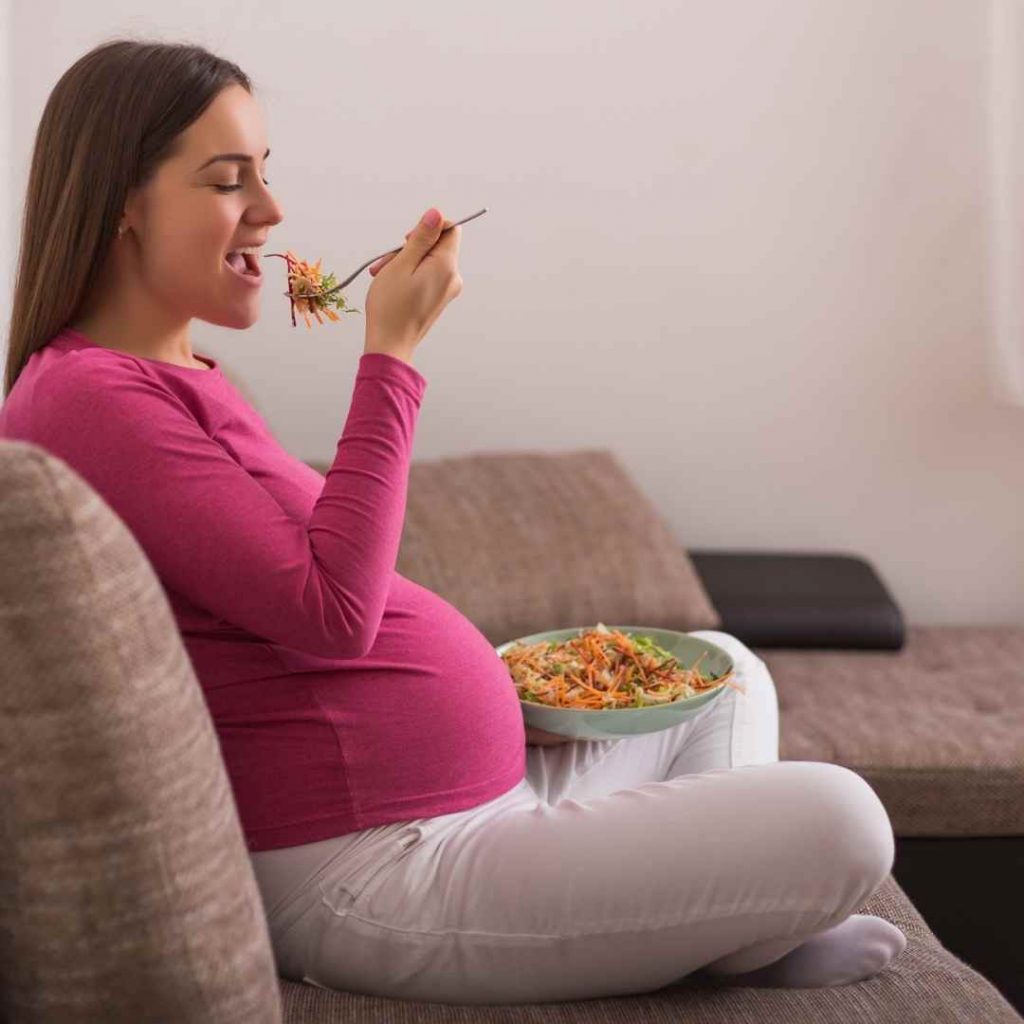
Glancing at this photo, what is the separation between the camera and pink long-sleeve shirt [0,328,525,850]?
1265 mm

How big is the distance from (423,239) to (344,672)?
39cm

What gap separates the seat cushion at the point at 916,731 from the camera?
7.59 feet

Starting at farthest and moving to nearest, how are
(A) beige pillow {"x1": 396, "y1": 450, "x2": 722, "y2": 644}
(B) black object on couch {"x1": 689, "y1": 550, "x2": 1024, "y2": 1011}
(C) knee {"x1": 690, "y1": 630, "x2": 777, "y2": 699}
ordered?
1. (A) beige pillow {"x1": 396, "y1": 450, "x2": 722, "y2": 644}
2. (B) black object on couch {"x1": 689, "y1": 550, "x2": 1024, "y2": 1011}
3. (C) knee {"x1": 690, "y1": 630, "x2": 777, "y2": 699}

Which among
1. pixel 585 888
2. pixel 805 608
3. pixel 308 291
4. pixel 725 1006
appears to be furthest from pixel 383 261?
pixel 805 608

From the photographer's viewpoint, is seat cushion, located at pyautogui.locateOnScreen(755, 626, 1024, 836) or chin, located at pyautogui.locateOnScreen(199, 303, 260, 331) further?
seat cushion, located at pyautogui.locateOnScreen(755, 626, 1024, 836)

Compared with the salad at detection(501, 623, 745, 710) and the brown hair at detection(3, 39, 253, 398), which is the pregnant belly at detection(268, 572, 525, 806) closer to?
the salad at detection(501, 623, 745, 710)

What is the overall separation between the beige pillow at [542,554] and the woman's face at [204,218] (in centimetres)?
119

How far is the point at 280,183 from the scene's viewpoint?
306cm

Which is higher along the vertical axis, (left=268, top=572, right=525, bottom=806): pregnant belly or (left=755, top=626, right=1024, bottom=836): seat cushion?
(left=268, top=572, right=525, bottom=806): pregnant belly

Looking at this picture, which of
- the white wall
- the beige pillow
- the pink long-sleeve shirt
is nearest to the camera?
the pink long-sleeve shirt

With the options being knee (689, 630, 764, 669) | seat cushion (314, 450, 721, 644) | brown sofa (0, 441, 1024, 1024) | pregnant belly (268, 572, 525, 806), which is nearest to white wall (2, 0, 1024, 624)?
seat cushion (314, 450, 721, 644)

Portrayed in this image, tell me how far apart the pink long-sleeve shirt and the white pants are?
0.18 feet

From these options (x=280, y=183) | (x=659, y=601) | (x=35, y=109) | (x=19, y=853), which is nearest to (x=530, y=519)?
(x=659, y=601)

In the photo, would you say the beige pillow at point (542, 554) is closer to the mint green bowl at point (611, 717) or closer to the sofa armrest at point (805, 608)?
the sofa armrest at point (805, 608)
